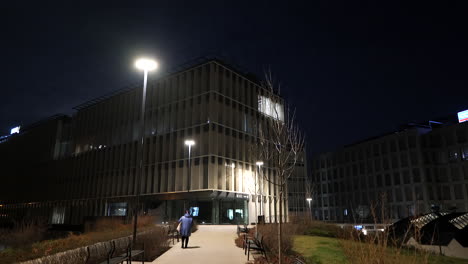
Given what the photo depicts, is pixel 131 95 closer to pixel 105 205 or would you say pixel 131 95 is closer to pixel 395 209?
pixel 105 205

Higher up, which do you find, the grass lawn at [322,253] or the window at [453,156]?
the window at [453,156]

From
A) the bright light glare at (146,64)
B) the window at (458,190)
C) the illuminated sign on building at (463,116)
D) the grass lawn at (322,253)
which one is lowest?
the grass lawn at (322,253)

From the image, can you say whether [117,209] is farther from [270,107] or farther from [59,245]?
[270,107]

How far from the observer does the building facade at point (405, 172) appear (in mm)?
61281

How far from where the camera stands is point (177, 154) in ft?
150

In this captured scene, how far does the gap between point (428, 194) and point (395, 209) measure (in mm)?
7519

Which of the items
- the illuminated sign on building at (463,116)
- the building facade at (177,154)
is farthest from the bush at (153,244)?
the illuminated sign on building at (463,116)

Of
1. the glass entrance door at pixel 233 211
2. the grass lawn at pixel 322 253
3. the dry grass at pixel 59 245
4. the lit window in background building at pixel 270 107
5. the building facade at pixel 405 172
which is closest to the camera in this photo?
the dry grass at pixel 59 245

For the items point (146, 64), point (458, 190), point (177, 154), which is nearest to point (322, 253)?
point (146, 64)

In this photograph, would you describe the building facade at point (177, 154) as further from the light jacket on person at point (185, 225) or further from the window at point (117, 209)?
the light jacket on person at point (185, 225)

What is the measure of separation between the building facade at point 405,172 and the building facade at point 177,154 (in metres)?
20.8

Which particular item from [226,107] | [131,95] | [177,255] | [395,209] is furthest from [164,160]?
[395,209]

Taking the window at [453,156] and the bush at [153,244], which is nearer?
the bush at [153,244]

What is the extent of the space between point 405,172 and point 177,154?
47.6 m
